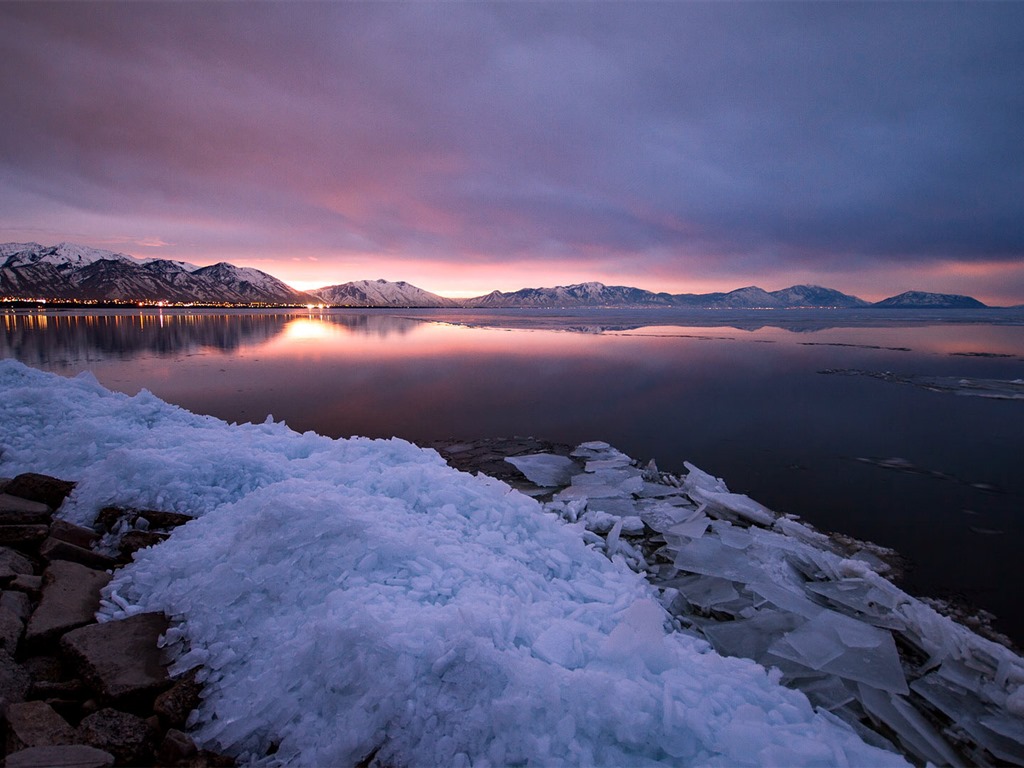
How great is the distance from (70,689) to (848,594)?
665 centimetres

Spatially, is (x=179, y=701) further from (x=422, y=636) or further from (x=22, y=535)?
(x=22, y=535)

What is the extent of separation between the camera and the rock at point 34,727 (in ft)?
8.23

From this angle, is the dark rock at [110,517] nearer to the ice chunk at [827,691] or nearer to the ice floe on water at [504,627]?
the ice floe on water at [504,627]

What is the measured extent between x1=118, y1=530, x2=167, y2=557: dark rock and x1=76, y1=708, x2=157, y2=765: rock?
223cm

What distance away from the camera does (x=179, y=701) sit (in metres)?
2.97

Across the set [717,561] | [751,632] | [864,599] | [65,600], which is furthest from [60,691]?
[864,599]

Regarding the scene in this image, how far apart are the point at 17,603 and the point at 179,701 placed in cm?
174

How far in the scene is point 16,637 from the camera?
10.6 ft

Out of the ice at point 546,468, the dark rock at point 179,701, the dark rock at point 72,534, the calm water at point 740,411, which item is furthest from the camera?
the ice at point 546,468

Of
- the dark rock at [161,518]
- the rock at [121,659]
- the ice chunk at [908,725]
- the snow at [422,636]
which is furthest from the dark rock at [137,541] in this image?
the ice chunk at [908,725]

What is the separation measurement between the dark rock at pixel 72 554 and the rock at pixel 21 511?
0.62 m

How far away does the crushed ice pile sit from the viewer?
3.46 metres

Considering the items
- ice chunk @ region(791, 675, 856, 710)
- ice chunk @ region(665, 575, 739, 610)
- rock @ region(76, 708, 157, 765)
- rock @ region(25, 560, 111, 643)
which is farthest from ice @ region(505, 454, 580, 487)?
rock @ region(76, 708, 157, 765)

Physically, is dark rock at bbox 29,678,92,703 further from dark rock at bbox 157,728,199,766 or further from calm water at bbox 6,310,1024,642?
calm water at bbox 6,310,1024,642
